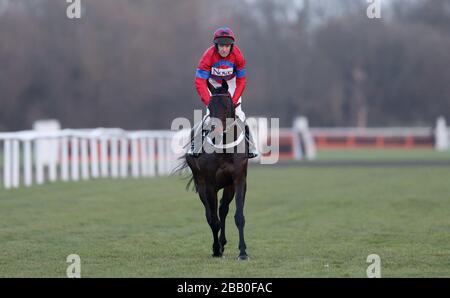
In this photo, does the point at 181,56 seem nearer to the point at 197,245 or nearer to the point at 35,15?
the point at 35,15

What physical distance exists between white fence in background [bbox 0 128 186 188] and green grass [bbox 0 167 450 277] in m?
0.86

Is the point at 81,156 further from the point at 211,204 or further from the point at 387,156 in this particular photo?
the point at 387,156

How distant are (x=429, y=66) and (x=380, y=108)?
3.87 metres

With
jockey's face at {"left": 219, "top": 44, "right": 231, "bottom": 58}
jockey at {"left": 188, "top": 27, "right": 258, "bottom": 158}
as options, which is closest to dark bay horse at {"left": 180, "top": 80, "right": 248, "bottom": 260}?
jockey at {"left": 188, "top": 27, "right": 258, "bottom": 158}

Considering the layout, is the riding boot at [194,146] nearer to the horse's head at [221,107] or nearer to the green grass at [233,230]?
the horse's head at [221,107]

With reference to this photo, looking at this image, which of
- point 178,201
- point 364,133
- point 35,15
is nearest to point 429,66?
point 364,133

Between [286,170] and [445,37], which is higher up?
[445,37]

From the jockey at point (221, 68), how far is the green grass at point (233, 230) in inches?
54.9

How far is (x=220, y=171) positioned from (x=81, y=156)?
13650 mm

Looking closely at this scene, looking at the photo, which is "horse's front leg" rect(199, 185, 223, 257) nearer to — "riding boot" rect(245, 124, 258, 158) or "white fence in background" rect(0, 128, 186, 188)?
"riding boot" rect(245, 124, 258, 158)

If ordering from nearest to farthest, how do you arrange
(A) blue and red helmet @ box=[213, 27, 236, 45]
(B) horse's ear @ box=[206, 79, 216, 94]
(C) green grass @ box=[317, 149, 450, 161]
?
1. (A) blue and red helmet @ box=[213, 27, 236, 45]
2. (B) horse's ear @ box=[206, 79, 216, 94]
3. (C) green grass @ box=[317, 149, 450, 161]

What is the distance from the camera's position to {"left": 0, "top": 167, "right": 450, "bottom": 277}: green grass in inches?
349

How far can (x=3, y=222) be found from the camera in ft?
43.1

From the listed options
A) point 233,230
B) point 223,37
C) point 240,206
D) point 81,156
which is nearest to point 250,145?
point 240,206
